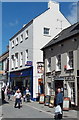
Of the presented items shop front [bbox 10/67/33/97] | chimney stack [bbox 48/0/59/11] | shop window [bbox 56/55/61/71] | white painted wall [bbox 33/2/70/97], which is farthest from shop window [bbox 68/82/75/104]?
chimney stack [bbox 48/0/59/11]

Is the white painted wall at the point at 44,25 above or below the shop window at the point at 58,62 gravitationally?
above

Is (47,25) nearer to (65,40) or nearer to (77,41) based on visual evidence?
(65,40)

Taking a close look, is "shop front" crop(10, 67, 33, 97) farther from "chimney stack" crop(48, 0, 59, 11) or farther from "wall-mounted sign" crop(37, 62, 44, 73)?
"chimney stack" crop(48, 0, 59, 11)

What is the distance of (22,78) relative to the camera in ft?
94.8

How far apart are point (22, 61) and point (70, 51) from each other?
459 inches

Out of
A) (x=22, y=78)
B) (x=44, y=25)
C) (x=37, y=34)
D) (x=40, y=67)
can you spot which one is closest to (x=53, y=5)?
(x=44, y=25)

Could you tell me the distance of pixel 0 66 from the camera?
3994cm

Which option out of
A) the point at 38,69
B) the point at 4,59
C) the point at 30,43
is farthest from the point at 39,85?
the point at 4,59

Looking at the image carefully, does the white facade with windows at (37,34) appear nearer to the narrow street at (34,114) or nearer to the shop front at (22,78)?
the shop front at (22,78)

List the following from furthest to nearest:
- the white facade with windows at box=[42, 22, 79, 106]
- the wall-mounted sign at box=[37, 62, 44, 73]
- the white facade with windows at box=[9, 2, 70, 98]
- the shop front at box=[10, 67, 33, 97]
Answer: the shop front at box=[10, 67, 33, 97], the white facade with windows at box=[9, 2, 70, 98], the wall-mounted sign at box=[37, 62, 44, 73], the white facade with windows at box=[42, 22, 79, 106]

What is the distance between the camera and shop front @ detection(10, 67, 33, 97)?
2565cm

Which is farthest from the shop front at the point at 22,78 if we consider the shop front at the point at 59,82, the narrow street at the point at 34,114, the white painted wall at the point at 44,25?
the narrow street at the point at 34,114

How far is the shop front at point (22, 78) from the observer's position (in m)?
25.6

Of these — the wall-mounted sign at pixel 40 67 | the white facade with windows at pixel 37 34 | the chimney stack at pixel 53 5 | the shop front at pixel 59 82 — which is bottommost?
the shop front at pixel 59 82
